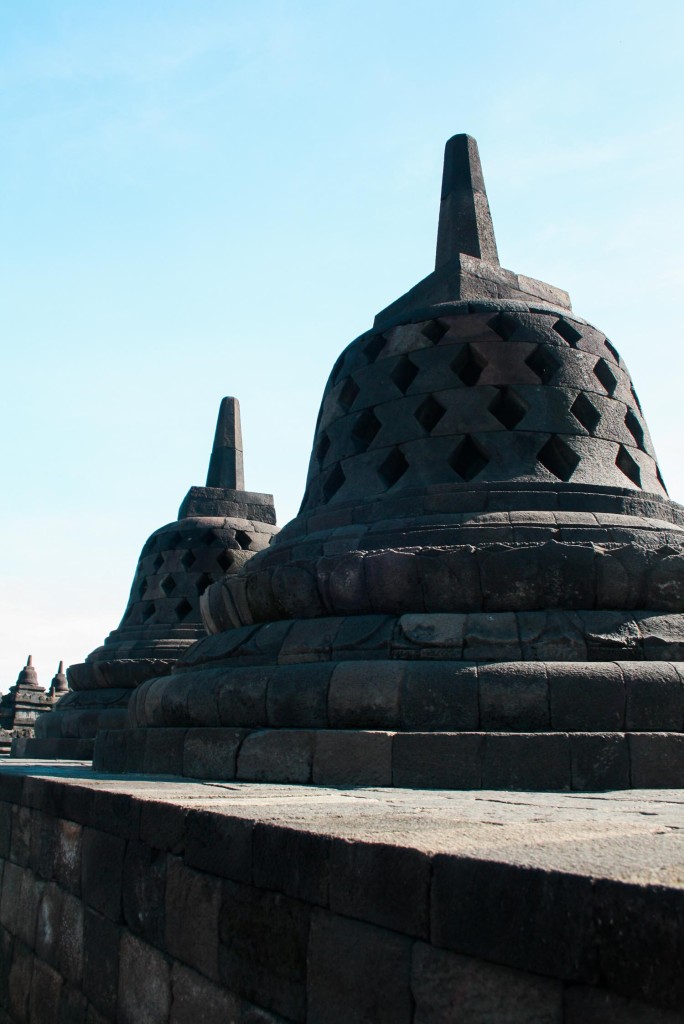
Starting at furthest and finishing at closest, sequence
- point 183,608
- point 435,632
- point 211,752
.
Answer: point 183,608, point 211,752, point 435,632

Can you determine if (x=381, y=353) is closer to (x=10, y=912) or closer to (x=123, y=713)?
(x=10, y=912)

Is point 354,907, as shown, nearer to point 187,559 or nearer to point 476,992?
point 476,992

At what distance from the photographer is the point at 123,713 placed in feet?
32.9

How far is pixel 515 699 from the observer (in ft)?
13.0

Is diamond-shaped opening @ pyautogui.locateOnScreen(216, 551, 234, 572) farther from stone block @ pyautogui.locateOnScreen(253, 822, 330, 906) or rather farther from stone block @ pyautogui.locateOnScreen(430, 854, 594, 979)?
stone block @ pyautogui.locateOnScreen(430, 854, 594, 979)

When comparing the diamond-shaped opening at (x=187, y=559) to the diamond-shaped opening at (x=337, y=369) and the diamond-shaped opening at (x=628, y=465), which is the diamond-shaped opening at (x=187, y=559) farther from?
the diamond-shaped opening at (x=628, y=465)

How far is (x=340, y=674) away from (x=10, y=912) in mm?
1848

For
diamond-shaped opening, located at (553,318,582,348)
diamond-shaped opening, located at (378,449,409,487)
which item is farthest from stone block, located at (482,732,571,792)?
diamond-shaped opening, located at (553,318,582,348)

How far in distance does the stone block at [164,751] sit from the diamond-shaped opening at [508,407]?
9.63 feet

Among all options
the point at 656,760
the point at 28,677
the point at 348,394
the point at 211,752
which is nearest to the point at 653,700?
the point at 656,760

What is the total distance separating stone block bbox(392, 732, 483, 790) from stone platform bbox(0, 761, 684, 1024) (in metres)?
0.26

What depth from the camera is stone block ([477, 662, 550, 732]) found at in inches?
155

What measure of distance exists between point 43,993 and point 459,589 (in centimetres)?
264

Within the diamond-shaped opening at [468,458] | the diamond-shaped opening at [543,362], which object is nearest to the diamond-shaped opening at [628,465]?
the diamond-shaped opening at [543,362]
